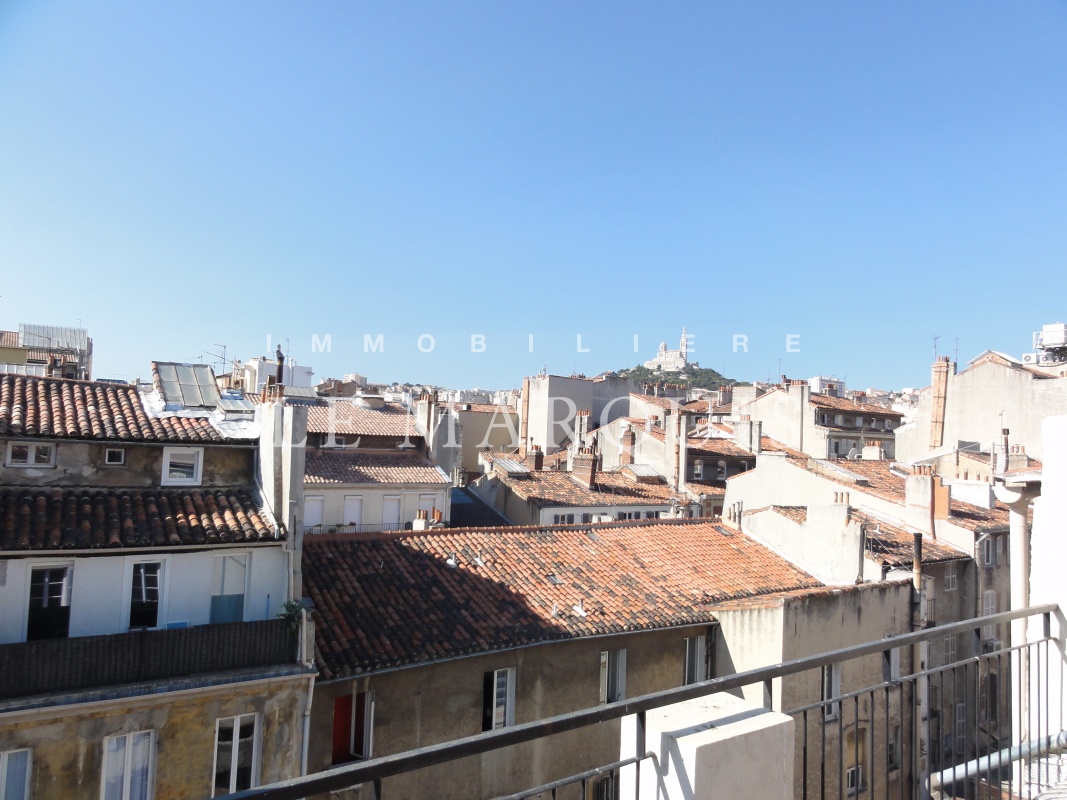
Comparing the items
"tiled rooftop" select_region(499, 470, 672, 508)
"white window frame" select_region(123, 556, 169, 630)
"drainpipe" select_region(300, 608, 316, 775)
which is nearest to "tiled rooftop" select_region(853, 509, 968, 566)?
"tiled rooftop" select_region(499, 470, 672, 508)

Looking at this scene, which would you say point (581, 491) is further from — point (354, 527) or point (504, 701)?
point (504, 701)

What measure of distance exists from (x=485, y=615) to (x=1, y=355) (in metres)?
35.8

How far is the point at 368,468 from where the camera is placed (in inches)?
1134

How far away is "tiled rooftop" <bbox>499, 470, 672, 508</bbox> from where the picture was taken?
94.5 feet

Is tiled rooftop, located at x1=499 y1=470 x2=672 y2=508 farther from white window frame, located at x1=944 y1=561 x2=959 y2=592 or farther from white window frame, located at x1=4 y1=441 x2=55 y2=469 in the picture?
white window frame, located at x1=4 y1=441 x2=55 y2=469

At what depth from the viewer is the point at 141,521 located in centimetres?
1132

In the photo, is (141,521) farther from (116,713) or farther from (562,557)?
(562,557)

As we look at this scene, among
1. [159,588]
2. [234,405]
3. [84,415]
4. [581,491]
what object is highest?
[234,405]

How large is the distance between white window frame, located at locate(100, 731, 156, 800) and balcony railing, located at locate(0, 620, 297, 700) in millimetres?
722

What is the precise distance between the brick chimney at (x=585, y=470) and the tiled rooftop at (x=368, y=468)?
610cm

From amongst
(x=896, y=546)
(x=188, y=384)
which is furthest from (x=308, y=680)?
(x=896, y=546)

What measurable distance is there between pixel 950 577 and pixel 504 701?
15.2 meters

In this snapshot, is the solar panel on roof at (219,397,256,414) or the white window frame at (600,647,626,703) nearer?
the white window frame at (600,647,626,703)

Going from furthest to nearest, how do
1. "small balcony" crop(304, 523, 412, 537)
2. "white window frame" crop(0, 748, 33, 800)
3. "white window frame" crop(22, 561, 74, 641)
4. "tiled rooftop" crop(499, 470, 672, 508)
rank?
"tiled rooftop" crop(499, 470, 672, 508) < "small balcony" crop(304, 523, 412, 537) < "white window frame" crop(22, 561, 74, 641) < "white window frame" crop(0, 748, 33, 800)
